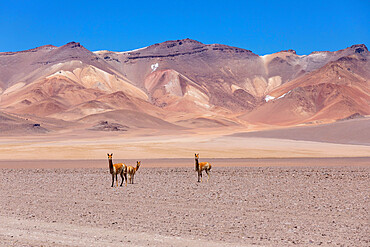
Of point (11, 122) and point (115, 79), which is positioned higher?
point (115, 79)

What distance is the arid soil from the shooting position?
10.5 m

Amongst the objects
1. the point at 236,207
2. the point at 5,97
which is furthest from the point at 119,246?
the point at 5,97

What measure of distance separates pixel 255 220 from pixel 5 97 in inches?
7012

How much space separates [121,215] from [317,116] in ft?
467

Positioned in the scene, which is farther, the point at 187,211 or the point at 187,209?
the point at 187,209

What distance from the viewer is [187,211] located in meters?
13.9

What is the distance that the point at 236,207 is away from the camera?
14562 millimetres

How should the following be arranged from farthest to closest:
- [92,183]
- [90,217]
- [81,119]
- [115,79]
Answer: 1. [115,79]
2. [81,119]
3. [92,183]
4. [90,217]

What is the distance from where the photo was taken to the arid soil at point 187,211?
10.5 m

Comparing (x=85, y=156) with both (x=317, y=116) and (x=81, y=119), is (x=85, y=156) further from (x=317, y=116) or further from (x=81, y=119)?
(x=317, y=116)

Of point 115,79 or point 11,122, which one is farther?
point 115,79

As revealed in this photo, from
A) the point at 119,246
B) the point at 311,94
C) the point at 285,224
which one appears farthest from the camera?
the point at 311,94

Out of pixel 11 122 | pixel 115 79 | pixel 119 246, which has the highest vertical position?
pixel 115 79

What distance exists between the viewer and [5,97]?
177m
